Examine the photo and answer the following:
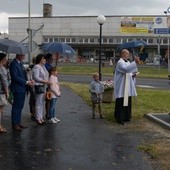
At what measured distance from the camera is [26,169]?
23.1 feet

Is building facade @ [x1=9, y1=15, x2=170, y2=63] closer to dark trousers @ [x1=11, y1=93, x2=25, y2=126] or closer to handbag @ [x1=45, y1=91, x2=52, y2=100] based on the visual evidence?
handbag @ [x1=45, y1=91, x2=52, y2=100]

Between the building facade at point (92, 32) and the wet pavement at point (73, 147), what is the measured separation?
186ft

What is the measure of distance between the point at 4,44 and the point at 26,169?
4.19m

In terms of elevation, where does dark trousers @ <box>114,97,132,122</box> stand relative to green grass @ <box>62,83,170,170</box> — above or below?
above

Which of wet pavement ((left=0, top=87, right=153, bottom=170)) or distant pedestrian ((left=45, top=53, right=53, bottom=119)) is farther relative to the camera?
distant pedestrian ((left=45, top=53, right=53, bottom=119))

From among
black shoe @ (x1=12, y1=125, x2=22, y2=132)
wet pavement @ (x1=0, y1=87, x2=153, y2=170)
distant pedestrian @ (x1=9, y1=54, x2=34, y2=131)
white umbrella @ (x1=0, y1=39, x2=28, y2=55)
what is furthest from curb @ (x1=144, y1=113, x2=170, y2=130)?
white umbrella @ (x1=0, y1=39, x2=28, y2=55)

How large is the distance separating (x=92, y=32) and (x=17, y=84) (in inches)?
2422

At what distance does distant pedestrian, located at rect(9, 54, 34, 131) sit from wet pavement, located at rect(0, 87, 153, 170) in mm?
320

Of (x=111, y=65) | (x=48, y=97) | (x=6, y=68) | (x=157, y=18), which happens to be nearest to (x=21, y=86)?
(x=6, y=68)

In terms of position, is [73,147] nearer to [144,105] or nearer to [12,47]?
[12,47]

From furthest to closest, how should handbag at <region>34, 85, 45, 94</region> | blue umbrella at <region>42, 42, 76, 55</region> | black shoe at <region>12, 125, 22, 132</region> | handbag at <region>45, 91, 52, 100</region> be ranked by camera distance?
blue umbrella at <region>42, 42, 76, 55</region>
handbag at <region>45, 91, 52, 100</region>
handbag at <region>34, 85, 45, 94</region>
black shoe at <region>12, 125, 22, 132</region>

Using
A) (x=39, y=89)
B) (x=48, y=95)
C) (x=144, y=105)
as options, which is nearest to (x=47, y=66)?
(x=48, y=95)

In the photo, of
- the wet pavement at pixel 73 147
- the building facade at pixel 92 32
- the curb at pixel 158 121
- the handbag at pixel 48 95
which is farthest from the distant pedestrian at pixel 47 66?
the building facade at pixel 92 32

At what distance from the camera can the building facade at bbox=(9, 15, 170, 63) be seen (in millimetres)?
68750
